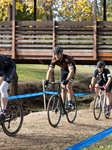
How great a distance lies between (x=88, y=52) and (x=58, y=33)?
1.77 m

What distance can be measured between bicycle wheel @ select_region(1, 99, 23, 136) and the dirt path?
0.16m

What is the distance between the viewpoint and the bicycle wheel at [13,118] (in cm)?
565

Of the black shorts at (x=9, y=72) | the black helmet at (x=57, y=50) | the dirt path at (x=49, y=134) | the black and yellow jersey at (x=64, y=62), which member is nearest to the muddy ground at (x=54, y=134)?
the dirt path at (x=49, y=134)

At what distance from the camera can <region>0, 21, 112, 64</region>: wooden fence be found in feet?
40.3

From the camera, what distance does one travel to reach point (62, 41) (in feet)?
40.5

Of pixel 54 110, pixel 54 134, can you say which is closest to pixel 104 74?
pixel 54 110

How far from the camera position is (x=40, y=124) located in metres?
7.26

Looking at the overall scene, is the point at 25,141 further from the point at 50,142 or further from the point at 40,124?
the point at 40,124

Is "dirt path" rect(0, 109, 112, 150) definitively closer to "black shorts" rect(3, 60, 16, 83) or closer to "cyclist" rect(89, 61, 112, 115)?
"cyclist" rect(89, 61, 112, 115)

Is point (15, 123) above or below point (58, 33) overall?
below

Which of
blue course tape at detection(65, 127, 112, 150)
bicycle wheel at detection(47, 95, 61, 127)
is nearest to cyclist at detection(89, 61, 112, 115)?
bicycle wheel at detection(47, 95, 61, 127)

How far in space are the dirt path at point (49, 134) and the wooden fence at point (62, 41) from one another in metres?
4.83

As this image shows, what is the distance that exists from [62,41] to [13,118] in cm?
717

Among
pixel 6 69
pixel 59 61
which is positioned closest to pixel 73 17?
pixel 59 61
